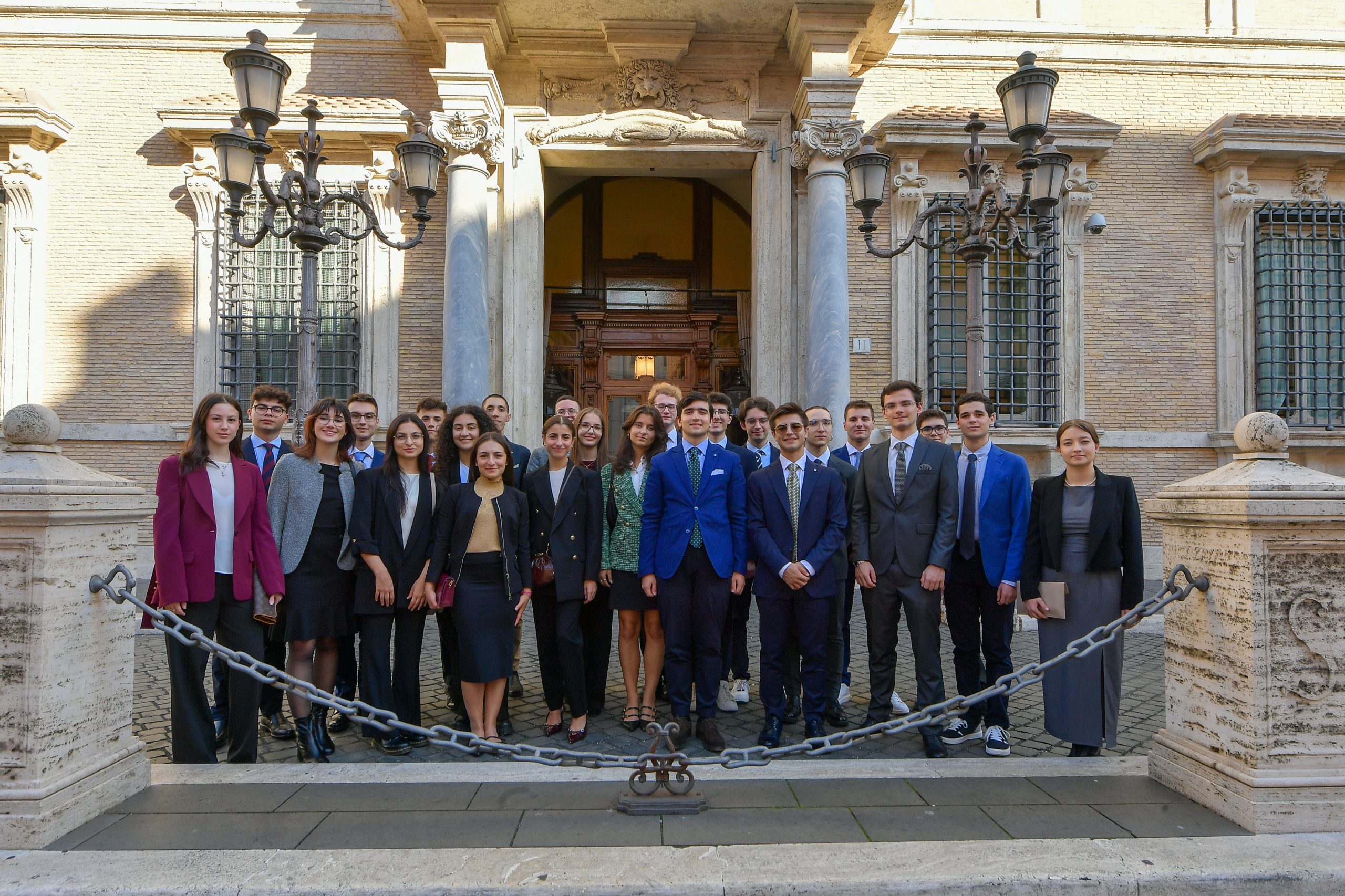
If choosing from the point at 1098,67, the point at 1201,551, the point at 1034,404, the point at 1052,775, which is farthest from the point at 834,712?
the point at 1098,67

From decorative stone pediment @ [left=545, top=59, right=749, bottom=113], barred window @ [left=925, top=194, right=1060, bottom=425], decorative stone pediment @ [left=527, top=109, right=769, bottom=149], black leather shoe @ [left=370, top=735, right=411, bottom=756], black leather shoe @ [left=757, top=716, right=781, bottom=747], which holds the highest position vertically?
decorative stone pediment @ [left=545, top=59, right=749, bottom=113]

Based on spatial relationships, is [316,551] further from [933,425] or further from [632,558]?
[933,425]

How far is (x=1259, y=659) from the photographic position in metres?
3.21

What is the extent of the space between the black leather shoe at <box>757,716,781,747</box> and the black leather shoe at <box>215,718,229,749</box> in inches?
117

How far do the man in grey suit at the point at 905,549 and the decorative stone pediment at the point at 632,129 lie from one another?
784 cm

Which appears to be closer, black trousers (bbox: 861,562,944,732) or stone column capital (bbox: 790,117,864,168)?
black trousers (bbox: 861,562,944,732)

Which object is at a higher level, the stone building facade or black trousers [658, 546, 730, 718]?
the stone building facade

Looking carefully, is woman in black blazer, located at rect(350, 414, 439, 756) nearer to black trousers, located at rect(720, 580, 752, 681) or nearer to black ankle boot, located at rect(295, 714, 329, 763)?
black ankle boot, located at rect(295, 714, 329, 763)

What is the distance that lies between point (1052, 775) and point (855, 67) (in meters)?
10.8

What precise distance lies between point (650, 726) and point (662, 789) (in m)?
0.31

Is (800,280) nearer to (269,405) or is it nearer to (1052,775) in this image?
(269,405)

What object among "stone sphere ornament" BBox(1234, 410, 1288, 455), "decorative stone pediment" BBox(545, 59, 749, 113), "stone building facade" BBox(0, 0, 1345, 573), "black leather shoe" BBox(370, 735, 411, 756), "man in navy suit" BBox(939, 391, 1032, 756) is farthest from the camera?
"decorative stone pediment" BBox(545, 59, 749, 113)

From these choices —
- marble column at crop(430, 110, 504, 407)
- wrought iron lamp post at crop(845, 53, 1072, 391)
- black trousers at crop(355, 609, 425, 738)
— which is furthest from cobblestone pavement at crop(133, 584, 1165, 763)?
marble column at crop(430, 110, 504, 407)

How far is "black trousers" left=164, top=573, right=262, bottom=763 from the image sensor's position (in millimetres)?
4129
